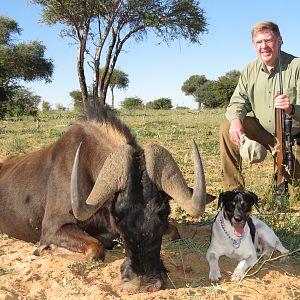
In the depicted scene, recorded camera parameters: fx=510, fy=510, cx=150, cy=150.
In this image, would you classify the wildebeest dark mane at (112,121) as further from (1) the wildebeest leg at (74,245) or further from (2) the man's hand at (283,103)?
(2) the man's hand at (283,103)

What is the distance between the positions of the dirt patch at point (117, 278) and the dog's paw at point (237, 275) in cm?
6

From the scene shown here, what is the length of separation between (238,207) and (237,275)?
516mm

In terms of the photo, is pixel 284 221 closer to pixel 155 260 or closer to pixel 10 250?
pixel 155 260

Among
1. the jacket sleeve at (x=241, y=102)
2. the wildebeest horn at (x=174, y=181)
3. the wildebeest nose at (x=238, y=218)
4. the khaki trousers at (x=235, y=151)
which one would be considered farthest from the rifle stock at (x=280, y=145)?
the wildebeest horn at (x=174, y=181)

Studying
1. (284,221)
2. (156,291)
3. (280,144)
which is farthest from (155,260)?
(280,144)

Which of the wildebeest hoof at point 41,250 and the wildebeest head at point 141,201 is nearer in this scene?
the wildebeest head at point 141,201

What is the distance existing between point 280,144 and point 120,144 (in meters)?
2.23

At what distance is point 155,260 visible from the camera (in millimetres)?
3234

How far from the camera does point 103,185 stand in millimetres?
3363

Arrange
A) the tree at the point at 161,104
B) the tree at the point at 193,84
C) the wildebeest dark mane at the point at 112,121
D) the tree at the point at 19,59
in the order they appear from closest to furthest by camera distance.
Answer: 1. the wildebeest dark mane at the point at 112,121
2. the tree at the point at 19,59
3. the tree at the point at 161,104
4. the tree at the point at 193,84

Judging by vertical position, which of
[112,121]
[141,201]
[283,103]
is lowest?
[141,201]

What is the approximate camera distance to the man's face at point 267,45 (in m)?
5.46

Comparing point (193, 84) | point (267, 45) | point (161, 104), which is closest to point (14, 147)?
point (267, 45)

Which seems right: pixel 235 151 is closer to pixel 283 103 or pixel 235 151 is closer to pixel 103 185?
pixel 283 103
